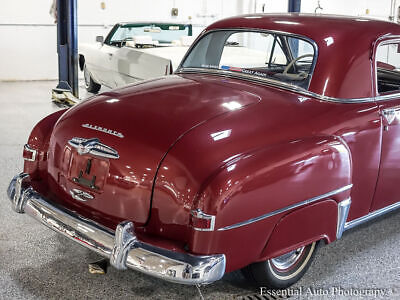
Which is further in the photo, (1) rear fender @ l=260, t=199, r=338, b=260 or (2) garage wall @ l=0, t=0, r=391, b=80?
(2) garage wall @ l=0, t=0, r=391, b=80

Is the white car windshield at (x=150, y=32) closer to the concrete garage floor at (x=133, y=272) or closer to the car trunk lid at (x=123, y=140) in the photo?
the concrete garage floor at (x=133, y=272)

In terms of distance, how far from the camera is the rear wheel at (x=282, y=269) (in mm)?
2941

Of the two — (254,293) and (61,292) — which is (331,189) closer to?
(254,293)

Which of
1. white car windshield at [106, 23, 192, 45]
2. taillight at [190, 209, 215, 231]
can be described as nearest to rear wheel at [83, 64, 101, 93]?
white car windshield at [106, 23, 192, 45]

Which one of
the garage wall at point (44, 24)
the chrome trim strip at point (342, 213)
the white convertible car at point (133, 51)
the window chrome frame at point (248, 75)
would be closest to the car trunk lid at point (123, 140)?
the window chrome frame at point (248, 75)

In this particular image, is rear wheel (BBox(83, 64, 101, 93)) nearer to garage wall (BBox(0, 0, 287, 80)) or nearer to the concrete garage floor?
garage wall (BBox(0, 0, 287, 80))

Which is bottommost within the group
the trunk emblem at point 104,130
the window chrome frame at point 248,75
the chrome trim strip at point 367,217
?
the chrome trim strip at point 367,217

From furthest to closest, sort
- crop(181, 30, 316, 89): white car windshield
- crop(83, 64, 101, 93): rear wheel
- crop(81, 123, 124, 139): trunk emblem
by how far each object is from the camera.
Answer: crop(83, 64, 101, 93): rear wheel
crop(181, 30, 316, 89): white car windshield
crop(81, 123, 124, 139): trunk emblem

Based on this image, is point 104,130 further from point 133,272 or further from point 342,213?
point 342,213

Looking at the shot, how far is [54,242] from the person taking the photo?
12.2 feet

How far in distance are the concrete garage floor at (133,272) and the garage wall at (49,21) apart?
7875 mm

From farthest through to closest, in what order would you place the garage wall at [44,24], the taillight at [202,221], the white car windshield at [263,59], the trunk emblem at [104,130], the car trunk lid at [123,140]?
the garage wall at [44,24]
the white car windshield at [263,59]
the trunk emblem at [104,130]
the car trunk lid at [123,140]
the taillight at [202,221]

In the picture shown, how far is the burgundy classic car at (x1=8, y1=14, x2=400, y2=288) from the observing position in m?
2.56

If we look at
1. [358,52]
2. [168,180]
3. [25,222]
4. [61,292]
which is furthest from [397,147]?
[25,222]
